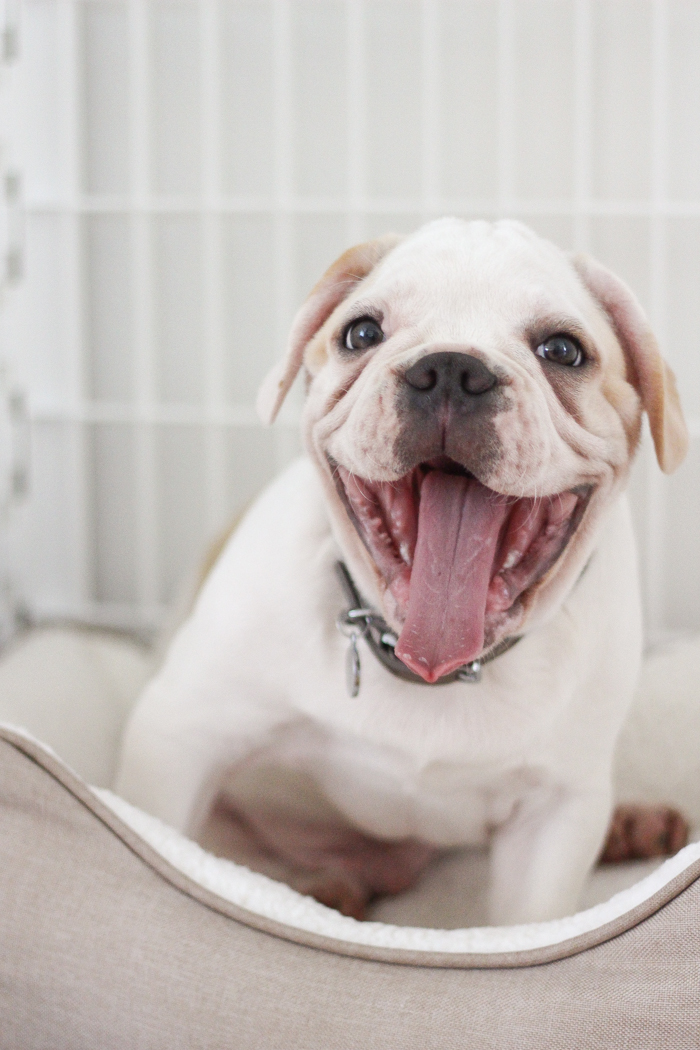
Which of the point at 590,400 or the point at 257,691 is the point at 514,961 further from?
the point at 590,400

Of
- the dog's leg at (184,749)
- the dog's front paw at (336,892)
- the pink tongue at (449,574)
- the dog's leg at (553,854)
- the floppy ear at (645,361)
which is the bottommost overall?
the dog's front paw at (336,892)

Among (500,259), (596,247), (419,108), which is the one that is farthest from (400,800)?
(419,108)

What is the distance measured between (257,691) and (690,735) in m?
0.87

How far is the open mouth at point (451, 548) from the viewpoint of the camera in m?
1.05

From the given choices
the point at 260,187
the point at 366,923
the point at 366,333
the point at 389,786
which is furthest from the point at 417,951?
the point at 260,187

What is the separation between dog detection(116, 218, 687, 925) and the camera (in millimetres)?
1040

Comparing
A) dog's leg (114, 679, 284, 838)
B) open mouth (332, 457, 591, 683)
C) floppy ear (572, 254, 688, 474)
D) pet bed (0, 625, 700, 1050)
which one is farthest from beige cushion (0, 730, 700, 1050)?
floppy ear (572, 254, 688, 474)

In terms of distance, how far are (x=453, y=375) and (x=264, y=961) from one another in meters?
0.60

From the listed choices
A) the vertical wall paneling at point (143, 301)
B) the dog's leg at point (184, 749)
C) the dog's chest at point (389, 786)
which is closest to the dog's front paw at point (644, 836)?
the dog's chest at point (389, 786)

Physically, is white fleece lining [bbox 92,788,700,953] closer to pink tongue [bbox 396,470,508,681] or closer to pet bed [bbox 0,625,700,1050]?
pet bed [bbox 0,625,700,1050]

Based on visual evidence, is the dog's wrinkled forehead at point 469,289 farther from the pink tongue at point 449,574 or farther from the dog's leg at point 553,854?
the dog's leg at point 553,854

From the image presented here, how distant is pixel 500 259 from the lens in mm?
1119

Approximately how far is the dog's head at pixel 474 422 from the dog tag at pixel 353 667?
6 centimetres

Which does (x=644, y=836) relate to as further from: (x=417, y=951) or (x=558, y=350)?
(x=558, y=350)
